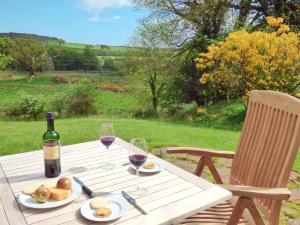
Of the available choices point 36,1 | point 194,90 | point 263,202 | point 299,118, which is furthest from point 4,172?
point 36,1

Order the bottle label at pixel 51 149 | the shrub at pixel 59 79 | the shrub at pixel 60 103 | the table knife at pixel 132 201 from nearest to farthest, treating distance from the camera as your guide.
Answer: the table knife at pixel 132 201
the bottle label at pixel 51 149
the shrub at pixel 60 103
the shrub at pixel 59 79

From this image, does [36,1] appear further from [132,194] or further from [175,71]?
[132,194]

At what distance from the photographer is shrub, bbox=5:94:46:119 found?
1245 cm

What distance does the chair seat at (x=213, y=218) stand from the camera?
2.22 meters

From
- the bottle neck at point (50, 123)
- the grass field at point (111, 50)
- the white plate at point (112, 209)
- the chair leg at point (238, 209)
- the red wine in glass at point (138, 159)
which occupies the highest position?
the grass field at point (111, 50)

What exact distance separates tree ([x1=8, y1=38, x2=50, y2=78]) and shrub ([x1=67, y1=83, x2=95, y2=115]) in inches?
711

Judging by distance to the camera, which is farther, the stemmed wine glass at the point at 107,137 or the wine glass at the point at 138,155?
the stemmed wine glass at the point at 107,137

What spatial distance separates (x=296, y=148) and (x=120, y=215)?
1228 mm

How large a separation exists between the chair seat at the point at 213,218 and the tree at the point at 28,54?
97.3 feet

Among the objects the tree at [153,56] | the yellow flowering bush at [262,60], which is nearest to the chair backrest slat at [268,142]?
the yellow flowering bush at [262,60]

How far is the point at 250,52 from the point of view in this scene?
8656 millimetres

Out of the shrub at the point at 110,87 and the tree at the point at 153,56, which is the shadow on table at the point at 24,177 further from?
the shrub at the point at 110,87

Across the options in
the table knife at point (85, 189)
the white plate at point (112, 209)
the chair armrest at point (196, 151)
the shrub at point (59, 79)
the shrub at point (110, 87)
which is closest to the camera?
the white plate at point (112, 209)

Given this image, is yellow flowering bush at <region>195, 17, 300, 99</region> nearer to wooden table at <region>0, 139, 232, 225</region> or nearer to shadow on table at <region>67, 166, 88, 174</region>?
wooden table at <region>0, 139, 232, 225</region>
